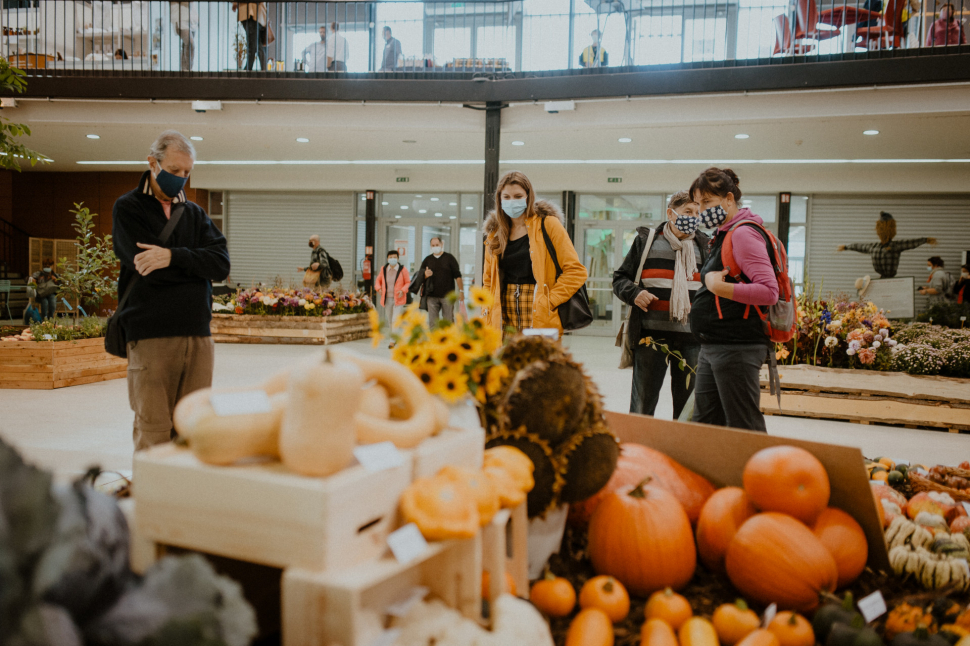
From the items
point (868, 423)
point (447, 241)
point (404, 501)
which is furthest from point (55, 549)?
point (447, 241)

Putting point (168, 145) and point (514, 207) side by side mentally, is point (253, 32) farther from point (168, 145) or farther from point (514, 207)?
point (168, 145)

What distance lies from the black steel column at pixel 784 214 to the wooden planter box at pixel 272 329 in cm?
857

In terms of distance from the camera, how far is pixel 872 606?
1.26 m

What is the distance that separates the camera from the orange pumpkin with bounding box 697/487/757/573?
4.69ft

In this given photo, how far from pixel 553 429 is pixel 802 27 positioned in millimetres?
8784

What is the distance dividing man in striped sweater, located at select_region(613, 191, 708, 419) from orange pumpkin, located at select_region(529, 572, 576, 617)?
2.00 m

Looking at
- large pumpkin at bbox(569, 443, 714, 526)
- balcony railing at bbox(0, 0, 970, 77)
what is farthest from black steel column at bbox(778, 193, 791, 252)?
large pumpkin at bbox(569, 443, 714, 526)

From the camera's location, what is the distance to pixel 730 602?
1.38 m

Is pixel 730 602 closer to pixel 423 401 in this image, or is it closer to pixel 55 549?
pixel 423 401

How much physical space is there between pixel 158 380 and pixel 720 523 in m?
1.79

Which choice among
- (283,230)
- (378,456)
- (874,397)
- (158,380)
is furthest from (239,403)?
(283,230)

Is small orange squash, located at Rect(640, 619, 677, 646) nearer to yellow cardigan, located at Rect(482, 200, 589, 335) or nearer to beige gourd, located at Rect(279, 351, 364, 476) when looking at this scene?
beige gourd, located at Rect(279, 351, 364, 476)

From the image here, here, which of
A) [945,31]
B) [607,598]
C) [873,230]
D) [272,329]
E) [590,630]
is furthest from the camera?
[873,230]

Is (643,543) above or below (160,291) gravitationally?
below
